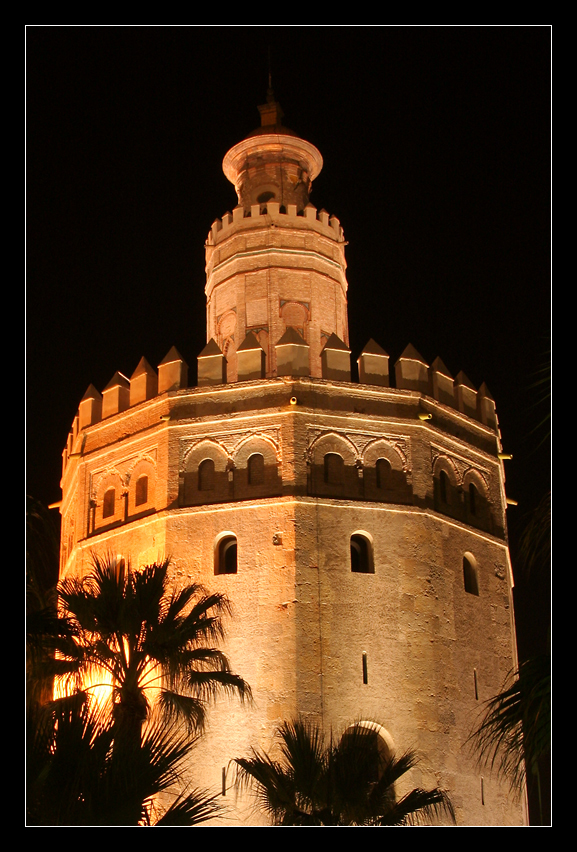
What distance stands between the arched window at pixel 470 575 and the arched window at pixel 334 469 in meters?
2.88

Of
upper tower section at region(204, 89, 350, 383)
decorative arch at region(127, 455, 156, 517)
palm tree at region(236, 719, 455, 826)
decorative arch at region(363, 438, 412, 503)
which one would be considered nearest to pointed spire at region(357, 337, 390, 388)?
upper tower section at region(204, 89, 350, 383)

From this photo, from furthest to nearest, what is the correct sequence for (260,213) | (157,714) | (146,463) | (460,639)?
(260,213), (146,463), (460,639), (157,714)

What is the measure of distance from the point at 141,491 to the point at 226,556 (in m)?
2.15

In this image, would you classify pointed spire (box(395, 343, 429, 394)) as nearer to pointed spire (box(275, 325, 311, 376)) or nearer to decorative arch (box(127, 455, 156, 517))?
pointed spire (box(275, 325, 311, 376))

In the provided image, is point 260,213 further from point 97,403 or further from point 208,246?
point 97,403

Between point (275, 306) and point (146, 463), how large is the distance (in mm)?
4567

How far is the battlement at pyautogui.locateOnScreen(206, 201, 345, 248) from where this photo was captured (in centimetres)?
2558

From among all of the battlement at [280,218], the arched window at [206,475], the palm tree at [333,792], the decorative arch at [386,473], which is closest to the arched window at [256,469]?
the arched window at [206,475]

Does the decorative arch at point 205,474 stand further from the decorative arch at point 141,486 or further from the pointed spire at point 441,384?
the pointed spire at point 441,384

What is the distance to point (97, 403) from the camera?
948 inches

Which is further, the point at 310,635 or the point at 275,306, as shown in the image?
the point at 275,306

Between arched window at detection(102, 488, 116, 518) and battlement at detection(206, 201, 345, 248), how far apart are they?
6370mm

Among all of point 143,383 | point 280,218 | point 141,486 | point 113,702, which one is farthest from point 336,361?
point 113,702

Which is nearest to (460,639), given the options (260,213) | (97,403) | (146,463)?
(146,463)
